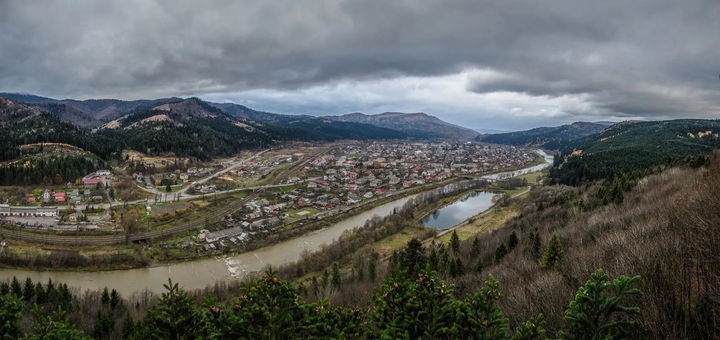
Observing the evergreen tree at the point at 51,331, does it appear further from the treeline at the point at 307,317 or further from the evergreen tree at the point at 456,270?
the evergreen tree at the point at 456,270

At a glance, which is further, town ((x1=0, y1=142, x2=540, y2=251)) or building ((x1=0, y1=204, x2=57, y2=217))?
building ((x1=0, y1=204, x2=57, y2=217))

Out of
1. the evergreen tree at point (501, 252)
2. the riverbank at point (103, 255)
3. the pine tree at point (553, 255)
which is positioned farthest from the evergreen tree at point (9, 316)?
the riverbank at point (103, 255)

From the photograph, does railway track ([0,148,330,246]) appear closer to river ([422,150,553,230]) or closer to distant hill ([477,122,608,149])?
river ([422,150,553,230])

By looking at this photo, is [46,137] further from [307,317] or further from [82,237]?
[307,317]

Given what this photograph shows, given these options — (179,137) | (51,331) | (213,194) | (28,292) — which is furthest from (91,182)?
(51,331)

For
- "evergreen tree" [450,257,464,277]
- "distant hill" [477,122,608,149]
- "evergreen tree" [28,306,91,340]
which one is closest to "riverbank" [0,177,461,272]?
"evergreen tree" [450,257,464,277]

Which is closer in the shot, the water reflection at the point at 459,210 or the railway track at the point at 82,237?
the railway track at the point at 82,237
